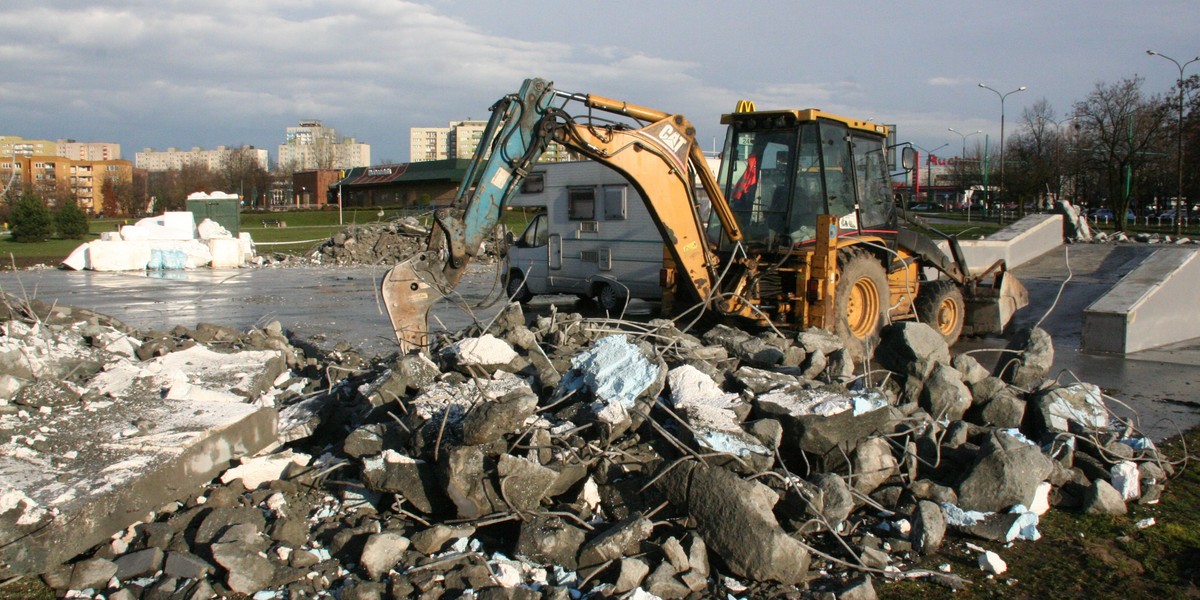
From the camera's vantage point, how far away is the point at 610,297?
51.9ft

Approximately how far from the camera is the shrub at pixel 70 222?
39312 mm

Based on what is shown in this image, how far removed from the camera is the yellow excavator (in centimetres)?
764

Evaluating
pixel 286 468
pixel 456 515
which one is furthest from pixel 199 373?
pixel 456 515

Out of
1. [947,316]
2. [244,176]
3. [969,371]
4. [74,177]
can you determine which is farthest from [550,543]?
[74,177]

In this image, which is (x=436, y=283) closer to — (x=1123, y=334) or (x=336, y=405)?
(x=336, y=405)

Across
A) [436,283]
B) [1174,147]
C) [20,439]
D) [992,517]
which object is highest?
[1174,147]

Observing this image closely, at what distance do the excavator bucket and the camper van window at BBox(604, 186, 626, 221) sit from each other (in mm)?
5980

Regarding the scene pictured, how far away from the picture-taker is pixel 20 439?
5.35 meters

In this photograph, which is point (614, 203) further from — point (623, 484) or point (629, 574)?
point (629, 574)

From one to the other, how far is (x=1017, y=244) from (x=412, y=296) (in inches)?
620

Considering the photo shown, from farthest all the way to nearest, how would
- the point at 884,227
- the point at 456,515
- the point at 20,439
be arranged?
the point at 884,227
the point at 20,439
the point at 456,515

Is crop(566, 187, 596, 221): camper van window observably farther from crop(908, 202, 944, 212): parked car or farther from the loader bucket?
crop(908, 202, 944, 212): parked car

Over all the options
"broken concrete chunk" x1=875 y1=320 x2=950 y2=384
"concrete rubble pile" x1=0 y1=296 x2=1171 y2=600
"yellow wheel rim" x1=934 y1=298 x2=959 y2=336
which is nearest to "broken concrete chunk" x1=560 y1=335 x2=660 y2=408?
"concrete rubble pile" x1=0 y1=296 x2=1171 y2=600

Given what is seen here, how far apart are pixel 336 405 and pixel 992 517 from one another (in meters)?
4.50
